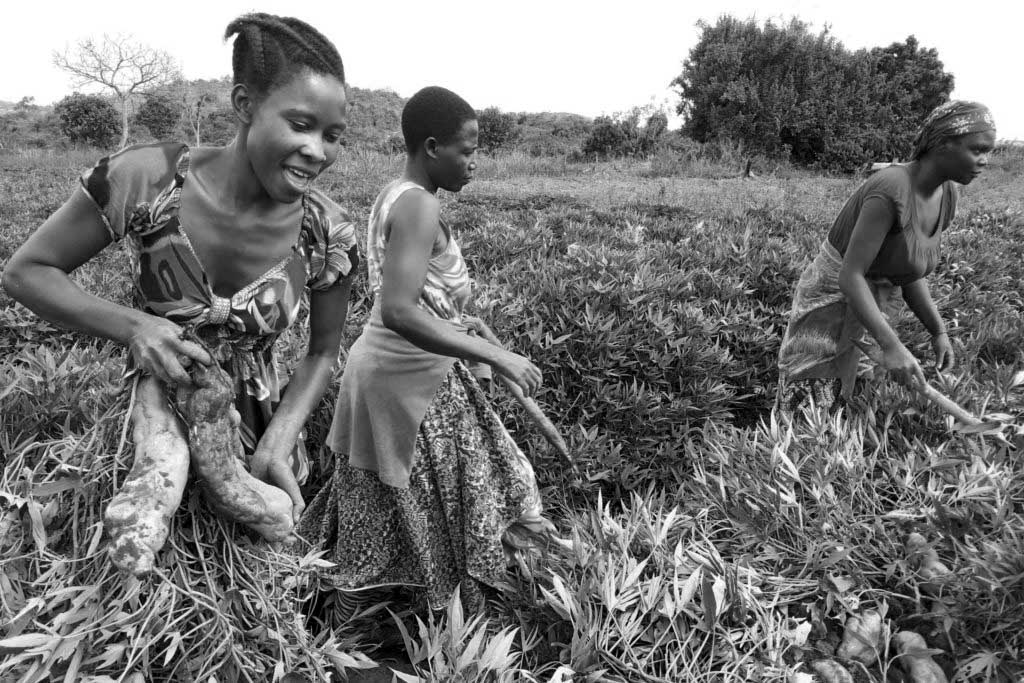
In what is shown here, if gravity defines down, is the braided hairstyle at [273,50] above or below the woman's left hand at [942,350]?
above

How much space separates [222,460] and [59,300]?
1.42 feet

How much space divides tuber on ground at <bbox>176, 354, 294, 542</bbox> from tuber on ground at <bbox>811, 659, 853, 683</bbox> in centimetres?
154

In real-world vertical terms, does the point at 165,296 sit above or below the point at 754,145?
below

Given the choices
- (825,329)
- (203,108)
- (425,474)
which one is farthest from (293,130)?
(203,108)

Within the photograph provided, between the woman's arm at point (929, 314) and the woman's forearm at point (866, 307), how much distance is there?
Answer: 1.29 feet

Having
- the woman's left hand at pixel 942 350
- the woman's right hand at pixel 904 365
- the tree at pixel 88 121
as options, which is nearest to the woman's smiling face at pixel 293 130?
the woman's right hand at pixel 904 365

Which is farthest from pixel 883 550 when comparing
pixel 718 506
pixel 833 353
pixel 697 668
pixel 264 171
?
pixel 264 171

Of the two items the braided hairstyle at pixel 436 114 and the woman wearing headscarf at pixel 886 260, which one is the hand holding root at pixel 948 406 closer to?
the woman wearing headscarf at pixel 886 260

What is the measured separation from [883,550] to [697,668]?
765mm

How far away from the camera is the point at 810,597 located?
217cm

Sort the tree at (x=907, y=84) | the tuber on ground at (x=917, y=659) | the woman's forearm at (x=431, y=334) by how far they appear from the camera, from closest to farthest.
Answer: the woman's forearm at (x=431, y=334) < the tuber on ground at (x=917, y=659) < the tree at (x=907, y=84)

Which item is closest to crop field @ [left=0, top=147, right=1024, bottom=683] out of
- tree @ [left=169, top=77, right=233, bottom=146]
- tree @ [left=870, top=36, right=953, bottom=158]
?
tree @ [left=870, top=36, right=953, bottom=158]

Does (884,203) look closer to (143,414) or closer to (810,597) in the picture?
(810,597)

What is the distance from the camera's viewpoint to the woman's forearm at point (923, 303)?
294cm
